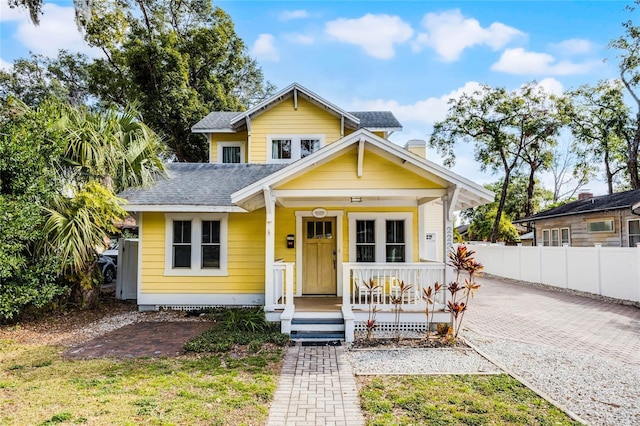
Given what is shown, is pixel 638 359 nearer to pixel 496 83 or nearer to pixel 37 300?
pixel 37 300

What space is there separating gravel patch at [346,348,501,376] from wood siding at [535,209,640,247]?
45.1ft

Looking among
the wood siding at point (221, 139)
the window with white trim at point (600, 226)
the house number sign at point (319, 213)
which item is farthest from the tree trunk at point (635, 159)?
the wood siding at point (221, 139)

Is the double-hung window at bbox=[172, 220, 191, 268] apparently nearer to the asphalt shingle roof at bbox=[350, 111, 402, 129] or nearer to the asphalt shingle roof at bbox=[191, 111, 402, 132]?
the asphalt shingle roof at bbox=[191, 111, 402, 132]

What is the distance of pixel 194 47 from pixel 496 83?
20787 millimetres

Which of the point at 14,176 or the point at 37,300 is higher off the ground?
the point at 14,176

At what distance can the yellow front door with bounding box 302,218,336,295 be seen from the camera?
1021cm

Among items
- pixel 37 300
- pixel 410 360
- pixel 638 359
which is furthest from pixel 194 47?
pixel 638 359

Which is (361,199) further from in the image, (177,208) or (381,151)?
(177,208)

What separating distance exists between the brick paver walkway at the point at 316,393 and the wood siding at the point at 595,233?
51.4ft

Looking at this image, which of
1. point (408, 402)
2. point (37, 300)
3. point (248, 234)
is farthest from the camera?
point (248, 234)

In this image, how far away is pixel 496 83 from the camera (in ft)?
86.2

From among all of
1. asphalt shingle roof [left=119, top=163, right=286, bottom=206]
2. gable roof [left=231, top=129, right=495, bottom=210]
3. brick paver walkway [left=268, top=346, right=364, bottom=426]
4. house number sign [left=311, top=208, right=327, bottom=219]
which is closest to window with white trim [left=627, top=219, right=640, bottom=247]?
gable roof [left=231, top=129, right=495, bottom=210]

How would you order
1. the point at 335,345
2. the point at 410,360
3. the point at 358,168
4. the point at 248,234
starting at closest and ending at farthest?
the point at 410,360
the point at 335,345
the point at 358,168
the point at 248,234

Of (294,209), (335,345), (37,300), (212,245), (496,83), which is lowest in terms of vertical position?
(335,345)
